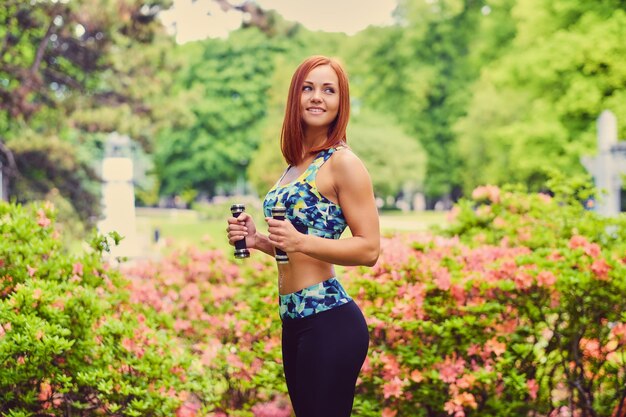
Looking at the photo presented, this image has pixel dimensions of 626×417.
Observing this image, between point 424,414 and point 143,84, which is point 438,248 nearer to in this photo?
point 424,414

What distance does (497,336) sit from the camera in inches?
172

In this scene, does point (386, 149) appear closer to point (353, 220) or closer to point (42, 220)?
point (42, 220)

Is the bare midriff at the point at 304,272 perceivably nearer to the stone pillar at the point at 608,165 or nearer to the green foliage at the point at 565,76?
the stone pillar at the point at 608,165

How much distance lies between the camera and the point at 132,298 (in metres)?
5.27

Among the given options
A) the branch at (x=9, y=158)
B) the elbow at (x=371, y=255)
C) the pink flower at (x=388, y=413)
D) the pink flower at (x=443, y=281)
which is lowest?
the pink flower at (x=388, y=413)

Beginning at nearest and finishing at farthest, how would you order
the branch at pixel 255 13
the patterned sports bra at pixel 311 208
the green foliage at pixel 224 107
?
the patterned sports bra at pixel 311 208, the branch at pixel 255 13, the green foliage at pixel 224 107

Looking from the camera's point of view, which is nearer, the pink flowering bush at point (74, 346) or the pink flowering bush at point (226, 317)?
the pink flowering bush at point (74, 346)

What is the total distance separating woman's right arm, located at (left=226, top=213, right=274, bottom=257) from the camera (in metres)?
2.61

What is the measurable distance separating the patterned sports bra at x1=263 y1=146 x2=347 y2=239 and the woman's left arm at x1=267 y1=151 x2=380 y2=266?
0.18ft

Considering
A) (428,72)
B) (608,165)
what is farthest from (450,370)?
(428,72)

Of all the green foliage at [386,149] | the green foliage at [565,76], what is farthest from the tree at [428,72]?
the green foliage at [565,76]

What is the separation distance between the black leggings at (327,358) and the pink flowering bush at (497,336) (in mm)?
1698

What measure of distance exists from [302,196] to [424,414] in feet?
8.03

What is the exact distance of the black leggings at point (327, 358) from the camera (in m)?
2.49
